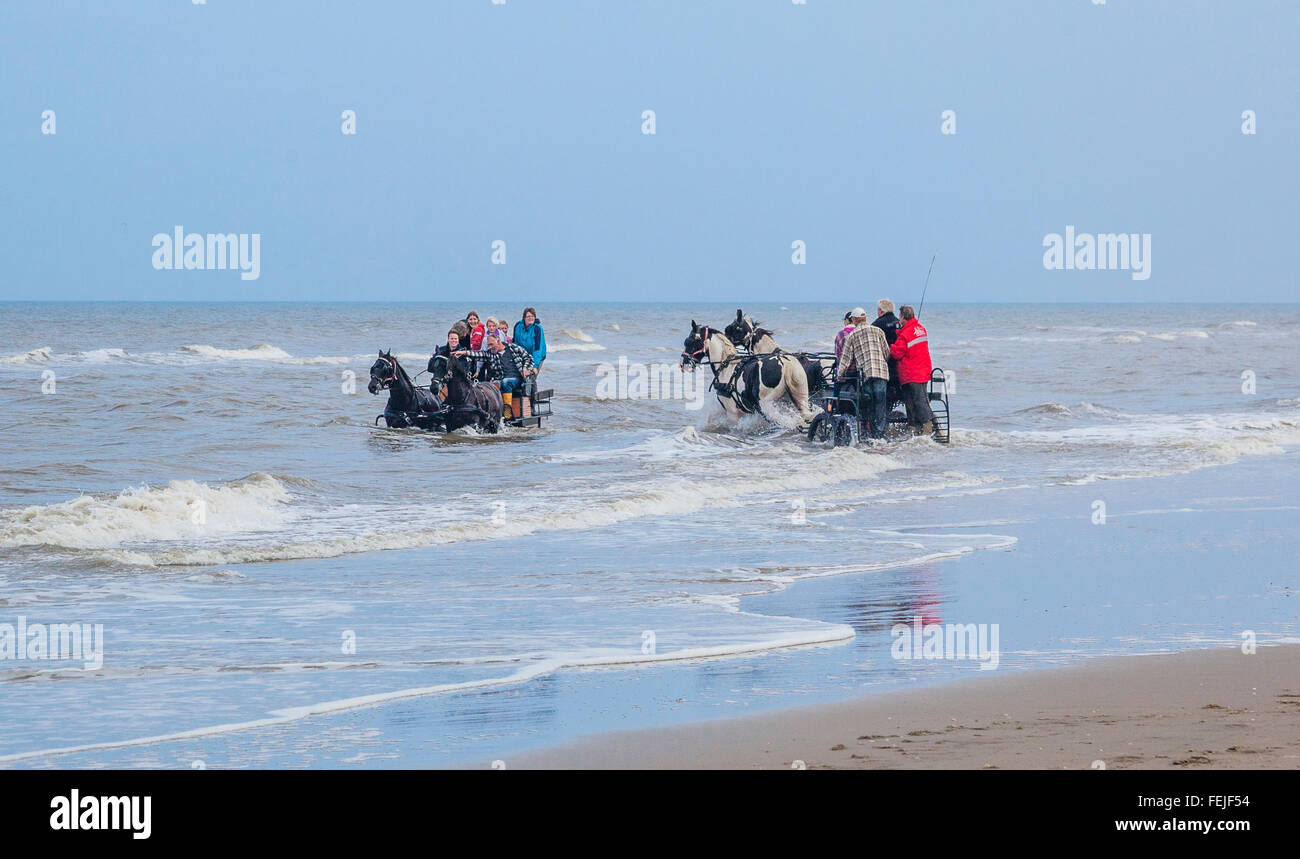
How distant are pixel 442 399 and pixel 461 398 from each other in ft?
0.98

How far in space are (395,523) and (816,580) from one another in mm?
4454

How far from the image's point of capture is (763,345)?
2120cm

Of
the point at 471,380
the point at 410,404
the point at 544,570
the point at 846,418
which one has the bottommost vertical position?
the point at 544,570

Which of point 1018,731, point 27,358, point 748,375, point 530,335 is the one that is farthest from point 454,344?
point 27,358

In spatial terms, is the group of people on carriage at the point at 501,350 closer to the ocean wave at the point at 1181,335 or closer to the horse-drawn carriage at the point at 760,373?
the horse-drawn carriage at the point at 760,373

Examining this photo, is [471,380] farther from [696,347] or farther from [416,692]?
[416,692]

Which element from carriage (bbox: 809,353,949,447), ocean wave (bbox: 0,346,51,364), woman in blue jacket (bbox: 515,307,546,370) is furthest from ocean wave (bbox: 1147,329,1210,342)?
carriage (bbox: 809,353,949,447)

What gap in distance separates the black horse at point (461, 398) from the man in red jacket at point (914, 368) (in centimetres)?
629

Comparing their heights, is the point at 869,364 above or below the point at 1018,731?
above

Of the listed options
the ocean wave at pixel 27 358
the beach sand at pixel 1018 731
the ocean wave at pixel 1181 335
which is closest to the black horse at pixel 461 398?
the beach sand at pixel 1018 731

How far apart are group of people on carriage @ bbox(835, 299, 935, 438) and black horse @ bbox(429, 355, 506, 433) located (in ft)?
17.7

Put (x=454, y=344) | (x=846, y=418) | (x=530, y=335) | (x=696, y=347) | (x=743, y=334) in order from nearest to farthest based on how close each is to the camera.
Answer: (x=846, y=418) < (x=454, y=344) < (x=696, y=347) < (x=743, y=334) < (x=530, y=335)
